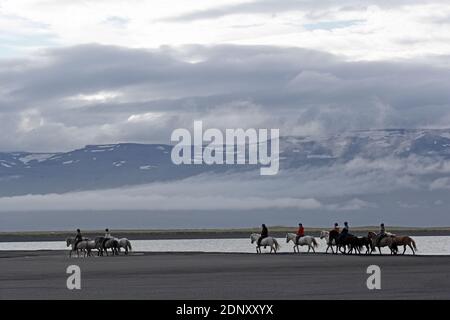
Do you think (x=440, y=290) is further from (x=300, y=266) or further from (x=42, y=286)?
(x=300, y=266)

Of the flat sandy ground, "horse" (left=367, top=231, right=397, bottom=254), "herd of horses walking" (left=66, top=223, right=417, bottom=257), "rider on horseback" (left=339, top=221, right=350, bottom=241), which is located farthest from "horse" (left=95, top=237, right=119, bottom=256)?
the flat sandy ground

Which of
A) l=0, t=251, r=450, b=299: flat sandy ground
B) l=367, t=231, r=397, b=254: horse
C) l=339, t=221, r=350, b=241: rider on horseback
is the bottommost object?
l=0, t=251, r=450, b=299: flat sandy ground

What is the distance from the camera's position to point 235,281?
43.1 m

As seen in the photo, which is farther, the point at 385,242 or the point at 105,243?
the point at 105,243

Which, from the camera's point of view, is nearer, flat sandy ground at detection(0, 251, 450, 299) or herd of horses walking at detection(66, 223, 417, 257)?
flat sandy ground at detection(0, 251, 450, 299)

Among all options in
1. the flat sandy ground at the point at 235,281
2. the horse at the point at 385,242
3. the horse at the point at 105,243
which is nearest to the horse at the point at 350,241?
the horse at the point at 385,242

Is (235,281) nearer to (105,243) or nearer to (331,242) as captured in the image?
(331,242)

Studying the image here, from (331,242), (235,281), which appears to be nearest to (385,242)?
(331,242)

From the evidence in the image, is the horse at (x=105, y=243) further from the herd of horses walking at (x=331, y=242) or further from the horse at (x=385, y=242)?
the horse at (x=385, y=242)

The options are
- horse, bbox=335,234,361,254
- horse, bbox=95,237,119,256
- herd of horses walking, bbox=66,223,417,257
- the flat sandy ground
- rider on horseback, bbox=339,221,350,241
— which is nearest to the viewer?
the flat sandy ground

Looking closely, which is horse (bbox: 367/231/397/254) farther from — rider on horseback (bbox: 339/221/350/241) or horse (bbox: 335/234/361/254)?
rider on horseback (bbox: 339/221/350/241)

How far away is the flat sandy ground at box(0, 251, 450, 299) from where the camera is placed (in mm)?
35750

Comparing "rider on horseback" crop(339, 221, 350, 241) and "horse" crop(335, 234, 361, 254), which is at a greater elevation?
"rider on horseback" crop(339, 221, 350, 241)
